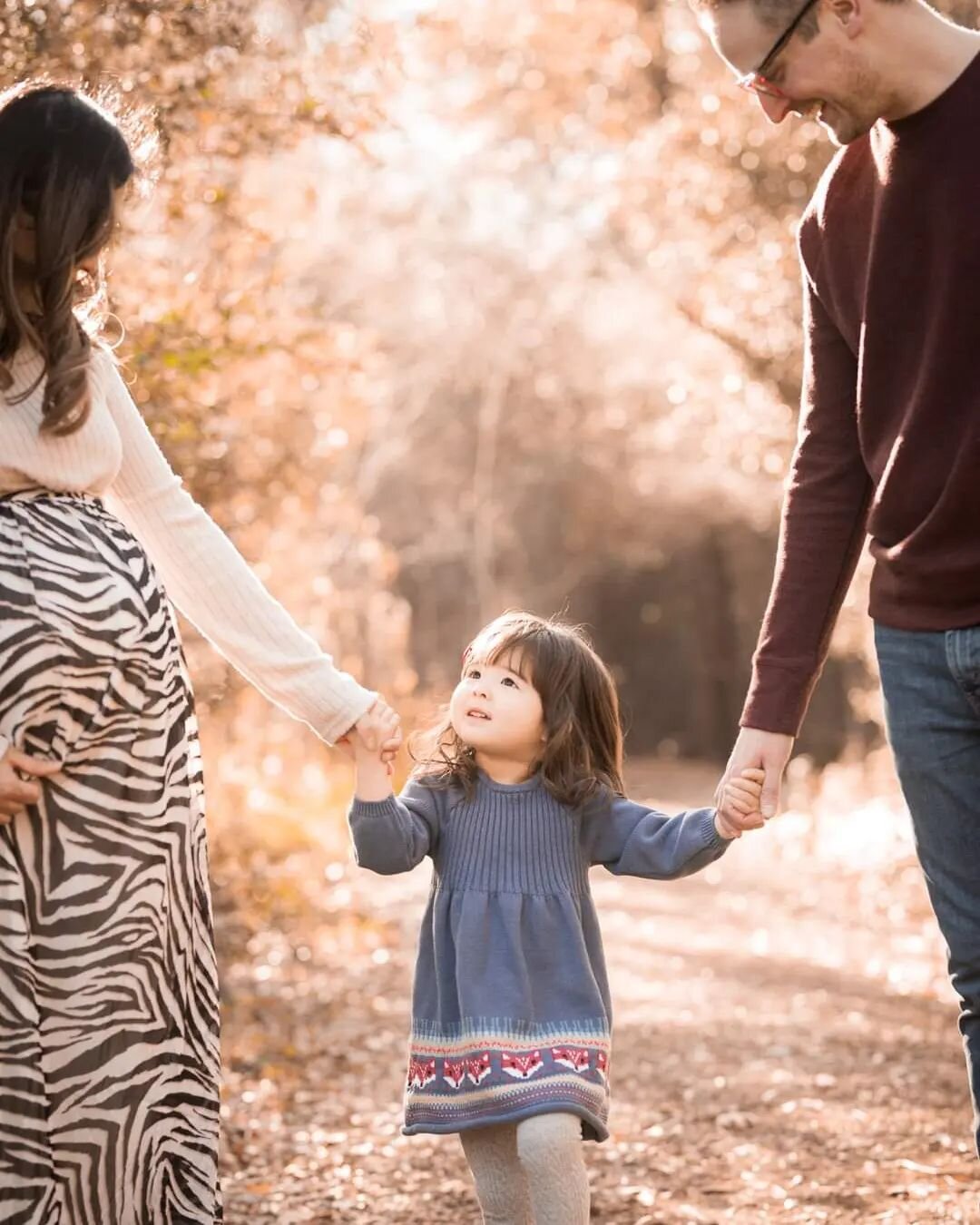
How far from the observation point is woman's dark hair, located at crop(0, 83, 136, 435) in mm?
2379

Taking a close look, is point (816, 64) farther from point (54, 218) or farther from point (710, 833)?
point (710, 833)

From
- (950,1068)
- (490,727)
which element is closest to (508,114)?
(950,1068)

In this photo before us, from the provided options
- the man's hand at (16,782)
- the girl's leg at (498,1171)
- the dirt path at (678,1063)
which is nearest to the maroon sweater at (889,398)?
the girl's leg at (498,1171)

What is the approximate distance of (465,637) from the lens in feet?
73.7

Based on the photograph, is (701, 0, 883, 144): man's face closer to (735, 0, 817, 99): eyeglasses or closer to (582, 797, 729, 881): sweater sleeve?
(735, 0, 817, 99): eyeglasses

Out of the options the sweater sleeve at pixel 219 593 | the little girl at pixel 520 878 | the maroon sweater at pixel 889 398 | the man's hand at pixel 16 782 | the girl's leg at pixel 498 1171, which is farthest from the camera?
the girl's leg at pixel 498 1171

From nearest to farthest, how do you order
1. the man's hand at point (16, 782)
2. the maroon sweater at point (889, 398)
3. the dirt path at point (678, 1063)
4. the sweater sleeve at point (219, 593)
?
the man's hand at point (16, 782)
the maroon sweater at point (889, 398)
the sweater sleeve at point (219, 593)
the dirt path at point (678, 1063)

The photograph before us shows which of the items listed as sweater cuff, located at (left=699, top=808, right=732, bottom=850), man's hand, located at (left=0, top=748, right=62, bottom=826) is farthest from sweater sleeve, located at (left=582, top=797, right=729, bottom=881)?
man's hand, located at (left=0, top=748, right=62, bottom=826)

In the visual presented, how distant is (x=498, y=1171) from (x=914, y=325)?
163cm

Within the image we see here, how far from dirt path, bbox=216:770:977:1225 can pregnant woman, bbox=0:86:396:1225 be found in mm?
1641

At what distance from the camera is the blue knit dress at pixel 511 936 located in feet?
9.01

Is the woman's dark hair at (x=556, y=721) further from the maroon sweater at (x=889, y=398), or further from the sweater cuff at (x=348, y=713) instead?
the maroon sweater at (x=889, y=398)

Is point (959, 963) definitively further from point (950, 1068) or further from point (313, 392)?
point (313, 392)

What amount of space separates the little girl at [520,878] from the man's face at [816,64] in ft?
3.41
